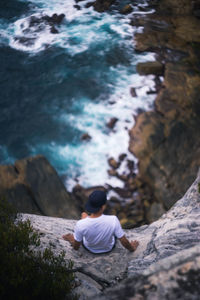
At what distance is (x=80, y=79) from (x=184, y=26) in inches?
309

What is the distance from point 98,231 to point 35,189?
207 inches

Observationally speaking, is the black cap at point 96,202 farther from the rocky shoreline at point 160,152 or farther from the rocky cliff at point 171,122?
the rocky cliff at point 171,122

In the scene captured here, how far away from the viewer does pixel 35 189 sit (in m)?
9.83

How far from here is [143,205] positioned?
35.9 feet

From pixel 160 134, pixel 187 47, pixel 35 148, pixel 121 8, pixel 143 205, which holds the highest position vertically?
pixel 121 8

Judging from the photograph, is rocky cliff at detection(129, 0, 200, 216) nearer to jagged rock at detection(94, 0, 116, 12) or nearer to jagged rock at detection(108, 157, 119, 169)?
jagged rock at detection(108, 157, 119, 169)

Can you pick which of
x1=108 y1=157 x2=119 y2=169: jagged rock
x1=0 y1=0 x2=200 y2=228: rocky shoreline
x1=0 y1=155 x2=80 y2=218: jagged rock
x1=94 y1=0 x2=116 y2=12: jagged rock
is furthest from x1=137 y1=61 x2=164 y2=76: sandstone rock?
x1=0 y1=155 x2=80 y2=218: jagged rock

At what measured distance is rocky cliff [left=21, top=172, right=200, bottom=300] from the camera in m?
2.60

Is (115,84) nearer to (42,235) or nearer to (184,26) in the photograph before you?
(184,26)

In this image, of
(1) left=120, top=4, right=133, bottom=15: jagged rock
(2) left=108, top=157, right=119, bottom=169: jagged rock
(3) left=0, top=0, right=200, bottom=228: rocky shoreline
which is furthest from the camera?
(1) left=120, top=4, right=133, bottom=15: jagged rock

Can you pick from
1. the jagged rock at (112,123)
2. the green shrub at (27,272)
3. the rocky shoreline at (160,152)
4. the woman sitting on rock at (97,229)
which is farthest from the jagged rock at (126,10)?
the green shrub at (27,272)

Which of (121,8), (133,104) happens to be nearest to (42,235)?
(133,104)

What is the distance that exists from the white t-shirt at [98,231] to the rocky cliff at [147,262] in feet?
1.14

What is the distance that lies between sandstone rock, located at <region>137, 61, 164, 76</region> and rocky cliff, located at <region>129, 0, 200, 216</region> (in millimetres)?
57
